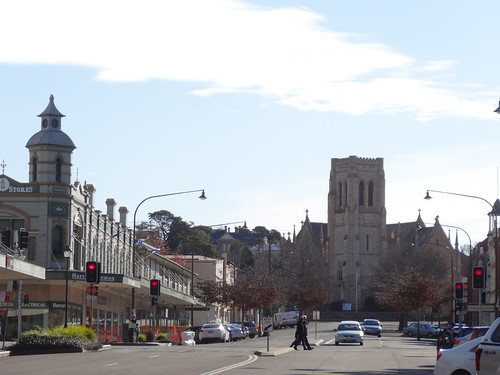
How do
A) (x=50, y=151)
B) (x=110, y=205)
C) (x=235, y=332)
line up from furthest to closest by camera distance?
(x=110, y=205), (x=235, y=332), (x=50, y=151)

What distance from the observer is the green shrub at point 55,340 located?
4091 centimetres

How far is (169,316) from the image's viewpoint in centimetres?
10312

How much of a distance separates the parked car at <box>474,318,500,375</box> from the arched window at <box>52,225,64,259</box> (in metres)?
51.1

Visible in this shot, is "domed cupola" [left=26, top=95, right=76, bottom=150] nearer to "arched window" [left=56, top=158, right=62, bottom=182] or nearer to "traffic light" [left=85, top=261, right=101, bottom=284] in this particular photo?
"arched window" [left=56, top=158, right=62, bottom=182]

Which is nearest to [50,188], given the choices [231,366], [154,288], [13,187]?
[13,187]

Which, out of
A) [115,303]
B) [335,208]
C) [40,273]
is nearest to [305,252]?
[335,208]

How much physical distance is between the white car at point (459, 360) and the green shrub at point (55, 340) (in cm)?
2395

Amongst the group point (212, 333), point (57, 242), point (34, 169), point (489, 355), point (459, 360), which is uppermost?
point (34, 169)

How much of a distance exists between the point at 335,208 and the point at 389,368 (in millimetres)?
145502

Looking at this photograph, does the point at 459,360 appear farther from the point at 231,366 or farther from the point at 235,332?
the point at 235,332

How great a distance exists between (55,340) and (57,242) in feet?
81.0

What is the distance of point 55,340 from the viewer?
41688 millimetres

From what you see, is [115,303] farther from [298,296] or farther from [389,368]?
[298,296]

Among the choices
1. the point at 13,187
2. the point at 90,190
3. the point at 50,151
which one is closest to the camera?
the point at 13,187
